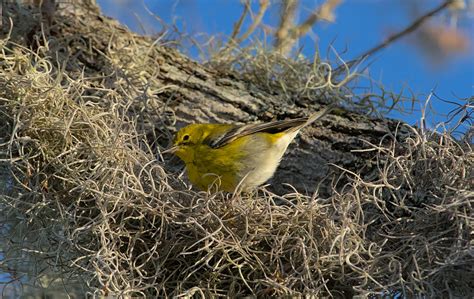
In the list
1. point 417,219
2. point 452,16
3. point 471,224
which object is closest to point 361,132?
point 452,16

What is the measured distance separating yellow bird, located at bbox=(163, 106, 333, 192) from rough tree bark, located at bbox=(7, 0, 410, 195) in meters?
0.15

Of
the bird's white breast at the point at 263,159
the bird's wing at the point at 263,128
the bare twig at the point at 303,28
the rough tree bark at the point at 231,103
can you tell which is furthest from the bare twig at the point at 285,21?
the bird's white breast at the point at 263,159

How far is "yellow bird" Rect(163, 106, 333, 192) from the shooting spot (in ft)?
12.5

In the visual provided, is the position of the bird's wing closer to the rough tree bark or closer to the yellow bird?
the yellow bird

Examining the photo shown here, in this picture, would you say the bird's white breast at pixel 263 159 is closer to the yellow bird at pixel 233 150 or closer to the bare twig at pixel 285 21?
the yellow bird at pixel 233 150

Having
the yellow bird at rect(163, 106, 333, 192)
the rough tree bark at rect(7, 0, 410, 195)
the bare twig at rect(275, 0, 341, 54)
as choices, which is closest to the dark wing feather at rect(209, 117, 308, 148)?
the yellow bird at rect(163, 106, 333, 192)

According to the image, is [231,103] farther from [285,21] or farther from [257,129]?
[285,21]

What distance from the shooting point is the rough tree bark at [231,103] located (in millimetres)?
3965

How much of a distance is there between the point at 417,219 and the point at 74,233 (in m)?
1.31

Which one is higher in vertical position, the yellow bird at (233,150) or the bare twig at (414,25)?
the bare twig at (414,25)

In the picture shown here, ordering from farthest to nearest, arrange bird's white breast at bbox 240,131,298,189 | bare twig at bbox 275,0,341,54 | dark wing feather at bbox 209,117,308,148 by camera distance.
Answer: bare twig at bbox 275,0,341,54 < dark wing feather at bbox 209,117,308,148 < bird's white breast at bbox 240,131,298,189

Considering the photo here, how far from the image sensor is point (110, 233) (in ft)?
10.5

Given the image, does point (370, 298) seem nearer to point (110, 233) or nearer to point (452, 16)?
point (110, 233)

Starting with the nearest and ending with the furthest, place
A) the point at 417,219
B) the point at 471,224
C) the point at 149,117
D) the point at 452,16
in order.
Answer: the point at 471,224 → the point at 417,219 → the point at 452,16 → the point at 149,117
